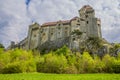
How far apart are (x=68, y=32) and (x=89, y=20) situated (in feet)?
45.2

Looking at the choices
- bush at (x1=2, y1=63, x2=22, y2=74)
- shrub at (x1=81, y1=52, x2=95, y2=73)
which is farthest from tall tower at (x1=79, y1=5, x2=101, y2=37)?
bush at (x1=2, y1=63, x2=22, y2=74)

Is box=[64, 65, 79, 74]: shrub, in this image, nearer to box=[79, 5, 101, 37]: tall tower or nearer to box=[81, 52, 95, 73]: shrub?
box=[81, 52, 95, 73]: shrub

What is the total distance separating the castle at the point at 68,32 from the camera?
367ft

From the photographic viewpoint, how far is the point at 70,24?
117938mm

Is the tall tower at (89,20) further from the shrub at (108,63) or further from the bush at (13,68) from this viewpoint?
the bush at (13,68)

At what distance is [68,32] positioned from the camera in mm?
116562

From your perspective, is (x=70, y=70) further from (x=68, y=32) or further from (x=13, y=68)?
(x=68, y=32)

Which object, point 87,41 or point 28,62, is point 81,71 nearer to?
point 28,62

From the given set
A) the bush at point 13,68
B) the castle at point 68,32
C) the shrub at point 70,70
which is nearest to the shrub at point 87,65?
the shrub at point 70,70

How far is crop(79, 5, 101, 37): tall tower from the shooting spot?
381ft

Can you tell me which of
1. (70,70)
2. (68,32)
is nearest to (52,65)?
(70,70)

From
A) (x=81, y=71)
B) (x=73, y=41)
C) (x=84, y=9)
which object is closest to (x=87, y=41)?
(x=73, y=41)

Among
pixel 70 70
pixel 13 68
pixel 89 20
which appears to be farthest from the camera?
pixel 89 20

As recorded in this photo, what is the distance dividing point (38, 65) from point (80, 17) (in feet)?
174
